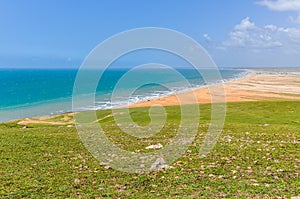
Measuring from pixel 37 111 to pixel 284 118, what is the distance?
239 ft

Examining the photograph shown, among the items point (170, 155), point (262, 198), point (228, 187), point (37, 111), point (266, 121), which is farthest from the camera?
point (37, 111)

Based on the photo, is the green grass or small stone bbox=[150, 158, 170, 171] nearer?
the green grass

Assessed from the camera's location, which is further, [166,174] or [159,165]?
[159,165]

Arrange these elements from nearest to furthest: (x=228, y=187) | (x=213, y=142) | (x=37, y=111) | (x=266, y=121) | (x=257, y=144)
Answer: (x=228, y=187)
(x=257, y=144)
(x=213, y=142)
(x=266, y=121)
(x=37, y=111)

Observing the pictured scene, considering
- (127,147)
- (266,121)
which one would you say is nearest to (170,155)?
(127,147)

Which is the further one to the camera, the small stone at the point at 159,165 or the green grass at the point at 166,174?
the small stone at the point at 159,165

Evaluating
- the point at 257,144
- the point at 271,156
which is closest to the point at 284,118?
the point at 257,144

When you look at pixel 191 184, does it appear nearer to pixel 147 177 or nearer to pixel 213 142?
pixel 147 177

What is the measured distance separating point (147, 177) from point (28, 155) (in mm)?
8717

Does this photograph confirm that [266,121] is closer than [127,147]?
No

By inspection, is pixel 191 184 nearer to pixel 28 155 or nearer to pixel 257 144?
pixel 257 144

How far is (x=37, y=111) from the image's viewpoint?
88.9 meters

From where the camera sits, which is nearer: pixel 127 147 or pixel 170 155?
pixel 170 155

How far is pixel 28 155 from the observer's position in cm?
1812
